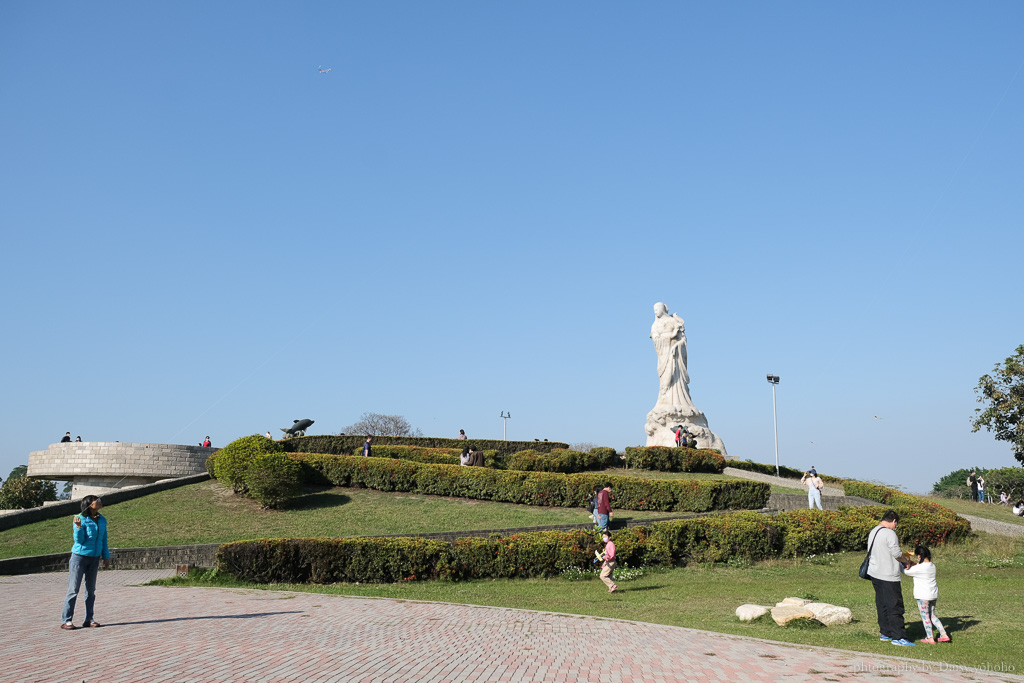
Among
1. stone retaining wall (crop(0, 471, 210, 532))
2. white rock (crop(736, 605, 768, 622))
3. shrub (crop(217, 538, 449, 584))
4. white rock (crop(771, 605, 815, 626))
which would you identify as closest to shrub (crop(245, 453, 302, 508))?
stone retaining wall (crop(0, 471, 210, 532))

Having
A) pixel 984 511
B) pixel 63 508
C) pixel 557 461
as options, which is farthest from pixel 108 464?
pixel 984 511

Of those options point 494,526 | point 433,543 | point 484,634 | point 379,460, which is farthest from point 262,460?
point 484,634

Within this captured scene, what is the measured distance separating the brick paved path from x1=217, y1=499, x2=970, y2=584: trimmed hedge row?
2604 millimetres

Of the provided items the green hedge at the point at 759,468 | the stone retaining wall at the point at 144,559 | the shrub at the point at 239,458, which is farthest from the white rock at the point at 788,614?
the green hedge at the point at 759,468

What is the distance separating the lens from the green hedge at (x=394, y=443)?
27781 mm

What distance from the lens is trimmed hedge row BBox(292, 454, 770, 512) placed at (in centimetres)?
2052

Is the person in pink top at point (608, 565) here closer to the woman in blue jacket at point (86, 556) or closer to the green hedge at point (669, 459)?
the woman in blue jacket at point (86, 556)

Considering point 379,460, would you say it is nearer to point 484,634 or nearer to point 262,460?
point 262,460

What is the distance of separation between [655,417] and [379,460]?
54.8 ft

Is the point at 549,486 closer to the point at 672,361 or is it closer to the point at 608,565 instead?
the point at 608,565

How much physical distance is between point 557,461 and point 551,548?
12932 mm

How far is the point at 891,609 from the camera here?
315 inches

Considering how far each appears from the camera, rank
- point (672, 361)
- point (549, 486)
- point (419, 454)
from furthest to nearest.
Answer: point (672, 361)
point (419, 454)
point (549, 486)

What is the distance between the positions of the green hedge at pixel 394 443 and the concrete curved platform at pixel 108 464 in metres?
3.86
